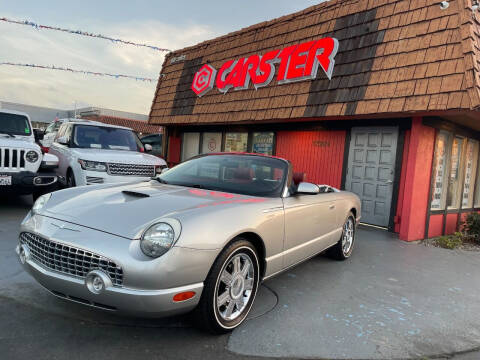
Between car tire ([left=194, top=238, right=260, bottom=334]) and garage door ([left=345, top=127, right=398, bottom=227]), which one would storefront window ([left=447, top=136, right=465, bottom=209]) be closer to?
garage door ([left=345, top=127, right=398, bottom=227])

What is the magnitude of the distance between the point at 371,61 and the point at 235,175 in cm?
491

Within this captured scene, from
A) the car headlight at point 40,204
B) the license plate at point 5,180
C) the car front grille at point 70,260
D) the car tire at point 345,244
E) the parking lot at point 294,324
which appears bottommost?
the parking lot at point 294,324

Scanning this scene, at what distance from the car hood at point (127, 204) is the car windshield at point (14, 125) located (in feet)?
16.5

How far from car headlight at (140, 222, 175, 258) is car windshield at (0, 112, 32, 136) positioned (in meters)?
6.29

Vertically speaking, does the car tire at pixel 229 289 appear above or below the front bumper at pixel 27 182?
below

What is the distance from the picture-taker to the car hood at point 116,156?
22.4 ft

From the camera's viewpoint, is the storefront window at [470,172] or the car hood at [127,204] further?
the storefront window at [470,172]

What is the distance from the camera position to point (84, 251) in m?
2.26

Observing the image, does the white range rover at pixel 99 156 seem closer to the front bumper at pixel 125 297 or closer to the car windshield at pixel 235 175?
the car windshield at pixel 235 175

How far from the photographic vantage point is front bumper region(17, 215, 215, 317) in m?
2.14

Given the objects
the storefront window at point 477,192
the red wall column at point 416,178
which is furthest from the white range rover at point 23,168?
the storefront window at point 477,192

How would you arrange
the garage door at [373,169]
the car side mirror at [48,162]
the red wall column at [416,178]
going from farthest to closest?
the garage door at [373,169] < the red wall column at [416,178] < the car side mirror at [48,162]

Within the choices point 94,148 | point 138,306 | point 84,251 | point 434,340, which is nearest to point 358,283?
point 434,340

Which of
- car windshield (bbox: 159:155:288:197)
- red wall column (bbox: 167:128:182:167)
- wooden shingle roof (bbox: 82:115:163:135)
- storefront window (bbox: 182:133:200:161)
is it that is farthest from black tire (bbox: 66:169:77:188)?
wooden shingle roof (bbox: 82:115:163:135)
